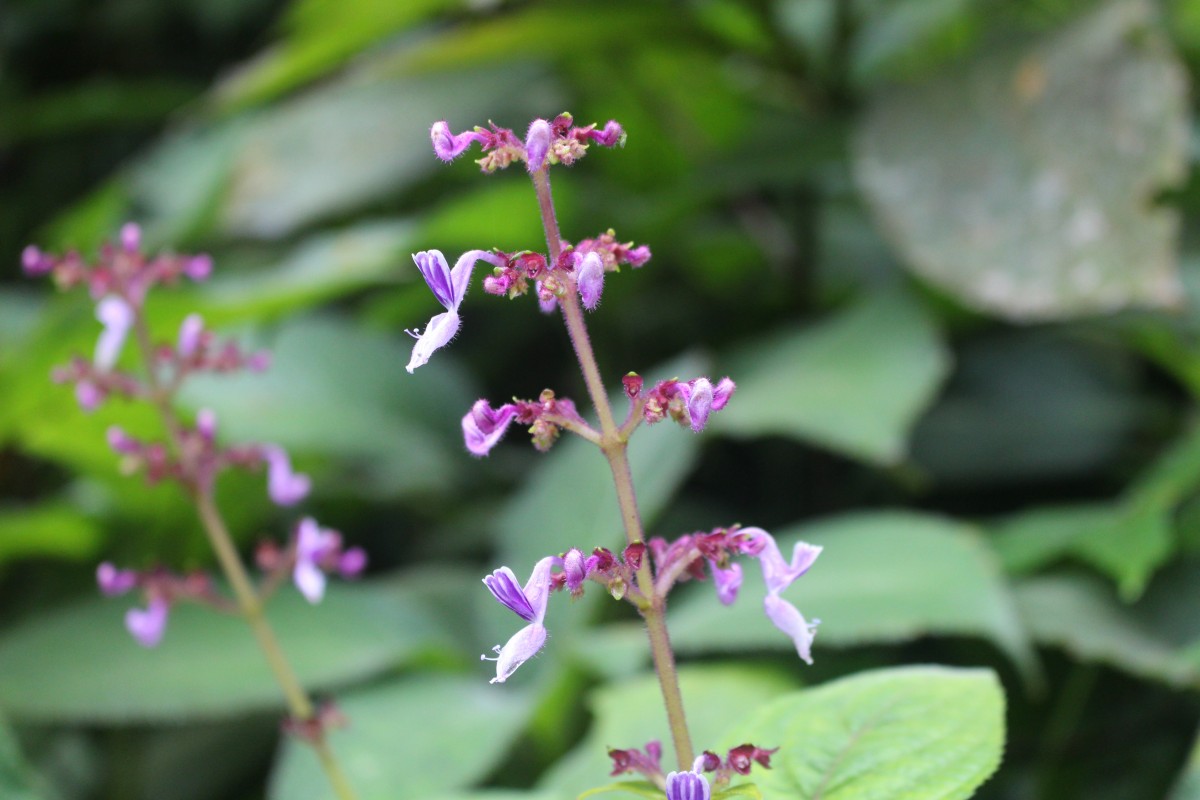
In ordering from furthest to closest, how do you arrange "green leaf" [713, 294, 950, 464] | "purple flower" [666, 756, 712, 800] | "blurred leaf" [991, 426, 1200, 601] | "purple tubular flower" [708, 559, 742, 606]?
1. "green leaf" [713, 294, 950, 464]
2. "blurred leaf" [991, 426, 1200, 601]
3. "purple tubular flower" [708, 559, 742, 606]
4. "purple flower" [666, 756, 712, 800]

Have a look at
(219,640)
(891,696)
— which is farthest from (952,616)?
(219,640)

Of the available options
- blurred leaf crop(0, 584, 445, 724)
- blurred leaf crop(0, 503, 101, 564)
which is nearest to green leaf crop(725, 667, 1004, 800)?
blurred leaf crop(0, 584, 445, 724)

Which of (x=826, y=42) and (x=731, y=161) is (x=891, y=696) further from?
(x=826, y=42)

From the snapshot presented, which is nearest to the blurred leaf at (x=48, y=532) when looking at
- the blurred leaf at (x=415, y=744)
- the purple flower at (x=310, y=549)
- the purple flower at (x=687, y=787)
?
the blurred leaf at (x=415, y=744)

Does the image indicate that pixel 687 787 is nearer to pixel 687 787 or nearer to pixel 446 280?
pixel 687 787

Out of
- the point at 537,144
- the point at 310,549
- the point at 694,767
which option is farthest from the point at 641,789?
the point at 310,549

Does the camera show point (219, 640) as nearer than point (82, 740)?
Yes

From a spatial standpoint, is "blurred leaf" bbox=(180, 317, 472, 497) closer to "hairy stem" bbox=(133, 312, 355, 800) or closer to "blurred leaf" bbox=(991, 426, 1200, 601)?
"hairy stem" bbox=(133, 312, 355, 800)
